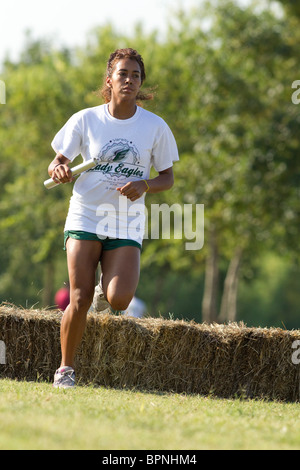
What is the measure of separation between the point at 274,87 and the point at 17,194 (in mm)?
16600

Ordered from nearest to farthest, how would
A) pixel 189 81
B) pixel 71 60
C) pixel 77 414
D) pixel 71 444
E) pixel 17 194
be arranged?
pixel 71 444 → pixel 77 414 → pixel 189 81 → pixel 17 194 → pixel 71 60

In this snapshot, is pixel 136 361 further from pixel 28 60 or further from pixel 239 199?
pixel 28 60

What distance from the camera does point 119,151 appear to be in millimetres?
Answer: 6500

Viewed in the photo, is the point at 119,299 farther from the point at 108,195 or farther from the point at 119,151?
the point at 119,151

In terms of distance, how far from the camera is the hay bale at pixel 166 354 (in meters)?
7.30

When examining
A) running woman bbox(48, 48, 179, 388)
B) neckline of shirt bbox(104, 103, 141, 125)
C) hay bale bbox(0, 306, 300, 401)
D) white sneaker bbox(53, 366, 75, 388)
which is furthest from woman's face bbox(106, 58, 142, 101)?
white sneaker bbox(53, 366, 75, 388)

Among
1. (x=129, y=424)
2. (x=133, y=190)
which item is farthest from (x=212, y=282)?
(x=129, y=424)

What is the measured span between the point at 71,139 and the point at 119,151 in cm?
41

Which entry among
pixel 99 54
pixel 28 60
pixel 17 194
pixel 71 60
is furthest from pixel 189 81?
pixel 28 60

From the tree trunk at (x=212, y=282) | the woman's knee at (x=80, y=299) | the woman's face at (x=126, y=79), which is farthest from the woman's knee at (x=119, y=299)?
the tree trunk at (x=212, y=282)

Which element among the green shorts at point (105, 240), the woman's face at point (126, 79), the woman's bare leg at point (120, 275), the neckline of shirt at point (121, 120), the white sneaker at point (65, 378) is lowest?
the white sneaker at point (65, 378)

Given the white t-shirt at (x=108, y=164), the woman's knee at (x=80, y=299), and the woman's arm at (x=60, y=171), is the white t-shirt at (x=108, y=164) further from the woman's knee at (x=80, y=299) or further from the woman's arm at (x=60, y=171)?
the woman's knee at (x=80, y=299)

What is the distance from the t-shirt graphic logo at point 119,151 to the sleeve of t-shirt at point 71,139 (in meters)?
0.25

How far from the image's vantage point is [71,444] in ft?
12.1
